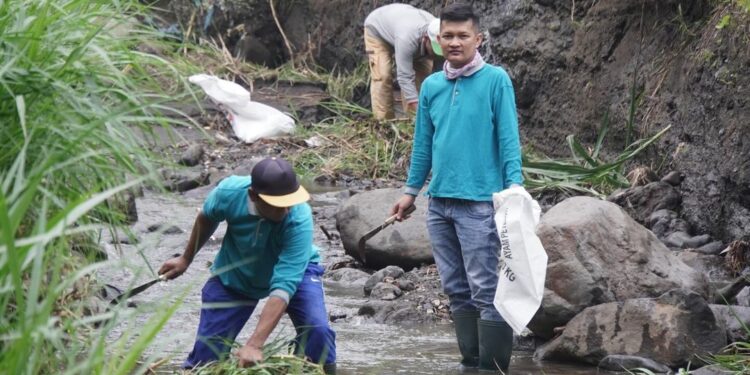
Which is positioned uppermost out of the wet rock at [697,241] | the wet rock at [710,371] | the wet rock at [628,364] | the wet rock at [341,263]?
the wet rock at [710,371]

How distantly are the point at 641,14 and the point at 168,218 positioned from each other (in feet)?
13.8

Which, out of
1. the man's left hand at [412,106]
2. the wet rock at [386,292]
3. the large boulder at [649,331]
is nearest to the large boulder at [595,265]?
the large boulder at [649,331]

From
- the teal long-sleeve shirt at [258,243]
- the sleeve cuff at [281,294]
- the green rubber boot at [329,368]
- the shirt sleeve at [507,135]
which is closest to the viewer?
the sleeve cuff at [281,294]

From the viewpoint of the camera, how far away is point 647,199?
28.6 feet

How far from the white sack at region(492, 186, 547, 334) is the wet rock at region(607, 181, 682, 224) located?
11.7 feet

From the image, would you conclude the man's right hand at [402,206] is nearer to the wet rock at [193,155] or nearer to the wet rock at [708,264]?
the wet rock at [708,264]

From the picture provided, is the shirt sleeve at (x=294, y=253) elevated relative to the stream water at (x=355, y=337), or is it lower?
elevated

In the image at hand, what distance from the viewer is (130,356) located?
106 inches

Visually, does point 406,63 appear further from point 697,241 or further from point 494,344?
point 494,344

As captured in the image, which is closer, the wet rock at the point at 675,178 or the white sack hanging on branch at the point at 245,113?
the wet rock at the point at 675,178

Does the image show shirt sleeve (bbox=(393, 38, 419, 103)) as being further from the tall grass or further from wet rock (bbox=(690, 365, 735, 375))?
the tall grass

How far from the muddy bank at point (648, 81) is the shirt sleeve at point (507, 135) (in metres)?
2.97

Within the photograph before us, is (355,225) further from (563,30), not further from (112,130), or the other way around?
(112,130)

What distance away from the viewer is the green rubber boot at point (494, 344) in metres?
5.47
